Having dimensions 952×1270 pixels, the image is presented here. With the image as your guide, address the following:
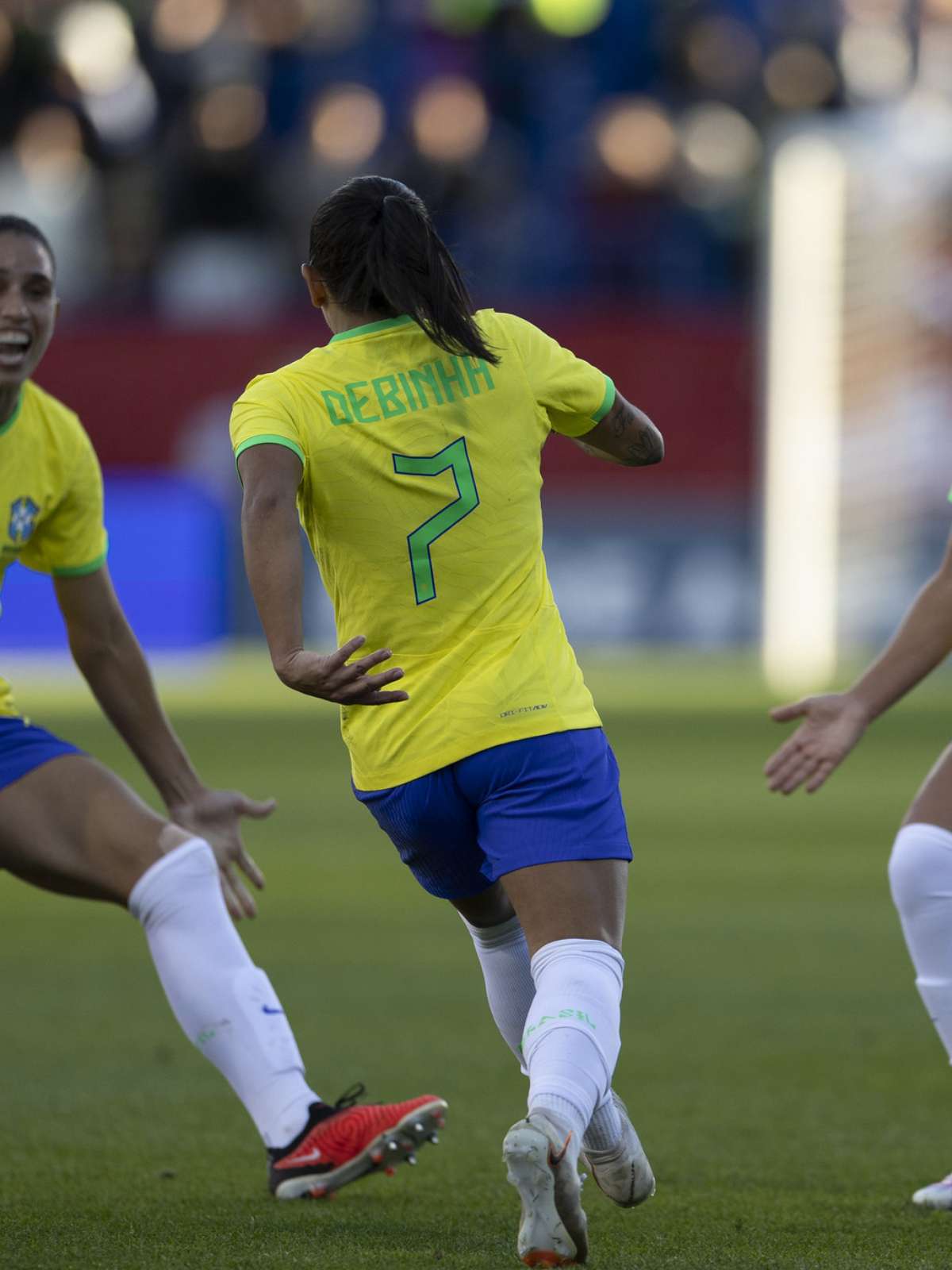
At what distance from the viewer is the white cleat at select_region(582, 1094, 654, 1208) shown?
3.77 meters

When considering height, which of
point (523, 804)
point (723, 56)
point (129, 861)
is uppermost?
point (523, 804)

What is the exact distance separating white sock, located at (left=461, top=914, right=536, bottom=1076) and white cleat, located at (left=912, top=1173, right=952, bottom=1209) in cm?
83

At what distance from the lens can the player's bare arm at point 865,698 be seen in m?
4.11

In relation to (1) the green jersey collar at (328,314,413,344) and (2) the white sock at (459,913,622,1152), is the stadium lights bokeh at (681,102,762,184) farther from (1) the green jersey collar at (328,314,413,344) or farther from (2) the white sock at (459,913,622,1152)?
(1) the green jersey collar at (328,314,413,344)

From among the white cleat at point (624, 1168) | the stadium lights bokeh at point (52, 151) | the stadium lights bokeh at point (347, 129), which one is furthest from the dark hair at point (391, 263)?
the stadium lights bokeh at point (347, 129)

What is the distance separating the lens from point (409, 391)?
12.0 ft

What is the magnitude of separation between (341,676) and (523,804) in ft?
1.47

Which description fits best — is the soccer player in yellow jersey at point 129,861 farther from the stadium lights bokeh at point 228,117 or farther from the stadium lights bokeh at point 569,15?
the stadium lights bokeh at point 569,15

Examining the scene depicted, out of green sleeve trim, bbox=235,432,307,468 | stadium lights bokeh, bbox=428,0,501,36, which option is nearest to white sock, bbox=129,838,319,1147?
green sleeve trim, bbox=235,432,307,468

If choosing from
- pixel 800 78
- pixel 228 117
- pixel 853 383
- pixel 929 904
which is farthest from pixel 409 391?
pixel 800 78

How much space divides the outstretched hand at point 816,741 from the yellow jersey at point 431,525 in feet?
1.72

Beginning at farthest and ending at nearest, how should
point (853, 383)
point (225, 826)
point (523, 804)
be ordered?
point (853, 383) → point (225, 826) → point (523, 804)

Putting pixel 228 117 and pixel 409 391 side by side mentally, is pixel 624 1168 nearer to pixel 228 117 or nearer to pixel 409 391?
pixel 409 391

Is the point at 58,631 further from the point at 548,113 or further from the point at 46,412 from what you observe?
the point at 46,412
